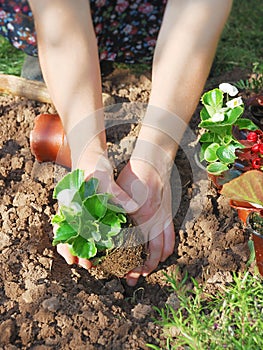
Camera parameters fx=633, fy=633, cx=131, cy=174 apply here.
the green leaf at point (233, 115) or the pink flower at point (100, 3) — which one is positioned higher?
the green leaf at point (233, 115)

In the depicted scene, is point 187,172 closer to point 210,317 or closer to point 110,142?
point 110,142

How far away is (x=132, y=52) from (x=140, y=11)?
0.60 ft

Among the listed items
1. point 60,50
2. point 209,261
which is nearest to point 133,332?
point 209,261

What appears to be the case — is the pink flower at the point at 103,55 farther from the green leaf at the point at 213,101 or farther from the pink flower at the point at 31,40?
the green leaf at the point at 213,101

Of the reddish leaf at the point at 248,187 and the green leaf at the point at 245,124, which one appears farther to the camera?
the green leaf at the point at 245,124

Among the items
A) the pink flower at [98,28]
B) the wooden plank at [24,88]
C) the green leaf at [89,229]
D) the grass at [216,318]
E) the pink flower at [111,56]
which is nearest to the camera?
the grass at [216,318]

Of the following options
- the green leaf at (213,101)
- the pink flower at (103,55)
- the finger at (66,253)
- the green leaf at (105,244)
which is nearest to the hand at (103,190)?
the finger at (66,253)

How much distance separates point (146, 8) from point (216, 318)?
149 cm

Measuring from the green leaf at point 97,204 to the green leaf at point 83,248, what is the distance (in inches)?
3.2

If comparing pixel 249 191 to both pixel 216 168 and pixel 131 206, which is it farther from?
pixel 131 206

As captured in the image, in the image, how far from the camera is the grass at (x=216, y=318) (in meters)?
1.64

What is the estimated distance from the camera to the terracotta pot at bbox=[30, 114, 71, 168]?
224 centimetres

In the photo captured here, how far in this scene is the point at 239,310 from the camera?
1.80 metres

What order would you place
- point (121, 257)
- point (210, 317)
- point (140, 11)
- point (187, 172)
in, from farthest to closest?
point (140, 11)
point (187, 172)
point (121, 257)
point (210, 317)
